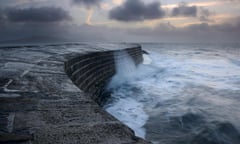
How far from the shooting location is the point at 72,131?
80.5 inches

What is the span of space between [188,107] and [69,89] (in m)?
4.95

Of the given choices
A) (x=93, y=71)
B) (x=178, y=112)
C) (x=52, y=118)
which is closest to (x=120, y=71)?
(x=93, y=71)

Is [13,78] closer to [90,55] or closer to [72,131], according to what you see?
[72,131]

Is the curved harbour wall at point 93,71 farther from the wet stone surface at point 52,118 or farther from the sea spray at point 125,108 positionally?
the wet stone surface at point 52,118

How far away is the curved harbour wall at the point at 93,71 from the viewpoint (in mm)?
6449

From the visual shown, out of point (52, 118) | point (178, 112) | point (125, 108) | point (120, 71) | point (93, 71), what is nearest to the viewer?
point (52, 118)

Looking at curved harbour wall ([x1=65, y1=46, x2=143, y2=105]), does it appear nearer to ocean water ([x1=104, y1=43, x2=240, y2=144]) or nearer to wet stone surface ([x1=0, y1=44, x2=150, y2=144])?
ocean water ([x1=104, y1=43, x2=240, y2=144])

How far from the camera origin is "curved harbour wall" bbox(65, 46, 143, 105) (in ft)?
21.2

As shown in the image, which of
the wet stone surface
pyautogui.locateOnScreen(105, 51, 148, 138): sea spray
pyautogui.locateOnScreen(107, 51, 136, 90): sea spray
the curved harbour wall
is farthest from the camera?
pyautogui.locateOnScreen(107, 51, 136, 90): sea spray

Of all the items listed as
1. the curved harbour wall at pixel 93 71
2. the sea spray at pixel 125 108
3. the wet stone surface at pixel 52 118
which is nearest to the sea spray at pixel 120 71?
the sea spray at pixel 125 108

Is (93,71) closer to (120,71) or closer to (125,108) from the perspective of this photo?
(125,108)

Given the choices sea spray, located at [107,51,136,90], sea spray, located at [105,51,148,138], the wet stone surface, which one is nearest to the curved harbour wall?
sea spray, located at [107,51,136,90]

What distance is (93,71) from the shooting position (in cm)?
869

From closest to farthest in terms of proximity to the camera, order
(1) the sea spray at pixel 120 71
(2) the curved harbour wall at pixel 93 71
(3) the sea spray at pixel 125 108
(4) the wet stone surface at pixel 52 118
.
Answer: (4) the wet stone surface at pixel 52 118 < (3) the sea spray at pixel 125 108 < (2) the curved harbour wall at pixel 93 71 < (1) the sea spray at pixel 120 71
